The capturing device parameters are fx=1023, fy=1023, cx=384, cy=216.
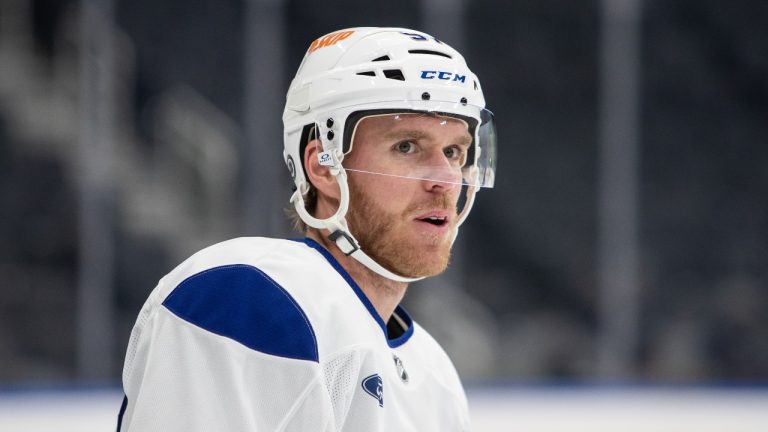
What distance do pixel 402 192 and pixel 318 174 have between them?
14 cm

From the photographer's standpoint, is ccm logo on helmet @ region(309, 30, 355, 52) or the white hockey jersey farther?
ccm logo on helmet @ region(309, 30, 355, 52)

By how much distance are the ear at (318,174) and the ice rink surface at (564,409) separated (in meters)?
1.69

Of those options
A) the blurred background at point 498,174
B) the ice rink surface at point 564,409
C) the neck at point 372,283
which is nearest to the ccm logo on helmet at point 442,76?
the neck at point 372,283

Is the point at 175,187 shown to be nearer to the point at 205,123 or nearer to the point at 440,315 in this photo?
the point at 205,123

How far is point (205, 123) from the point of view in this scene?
4988 mm

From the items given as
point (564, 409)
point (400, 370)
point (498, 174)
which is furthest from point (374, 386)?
point (498, 174)

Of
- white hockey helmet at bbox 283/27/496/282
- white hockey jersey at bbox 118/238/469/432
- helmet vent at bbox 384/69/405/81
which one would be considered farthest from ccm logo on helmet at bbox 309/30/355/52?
white hockey jersey at bbox 118/238/469/432

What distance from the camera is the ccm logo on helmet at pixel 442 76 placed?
1.49m

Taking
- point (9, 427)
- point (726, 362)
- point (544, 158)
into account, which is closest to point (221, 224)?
point (544, 158)

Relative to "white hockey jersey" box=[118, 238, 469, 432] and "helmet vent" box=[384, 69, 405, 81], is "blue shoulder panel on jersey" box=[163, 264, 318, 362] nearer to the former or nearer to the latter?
"white hockey jersey" box=[118, 238, 469, 432]

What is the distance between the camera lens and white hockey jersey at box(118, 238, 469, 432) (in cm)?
118

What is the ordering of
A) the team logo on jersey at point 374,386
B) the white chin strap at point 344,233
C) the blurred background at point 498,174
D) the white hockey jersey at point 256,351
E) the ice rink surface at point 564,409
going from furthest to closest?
the blurred background at point 498,174 < the ice rink surface at point 564,409 < the white chin strap at point 344,233 < the team logo on jersey at point 374,386 < the white hockey jersey at point 256,351

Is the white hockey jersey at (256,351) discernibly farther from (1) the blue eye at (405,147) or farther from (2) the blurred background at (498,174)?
(2) the blurred background at (498,174)

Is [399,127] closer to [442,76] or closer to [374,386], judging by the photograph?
[442,76]
